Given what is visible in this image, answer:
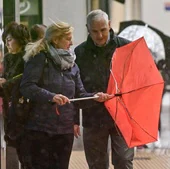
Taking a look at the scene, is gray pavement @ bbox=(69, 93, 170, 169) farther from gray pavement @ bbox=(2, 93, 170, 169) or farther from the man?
the man

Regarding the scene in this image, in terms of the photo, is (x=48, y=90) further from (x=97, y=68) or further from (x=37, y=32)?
(x=37, y=32)

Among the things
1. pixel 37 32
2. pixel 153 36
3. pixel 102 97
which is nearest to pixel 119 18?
pixel 153 36

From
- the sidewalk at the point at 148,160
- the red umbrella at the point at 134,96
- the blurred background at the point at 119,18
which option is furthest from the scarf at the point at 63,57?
the sidewalk at the point at 148,160

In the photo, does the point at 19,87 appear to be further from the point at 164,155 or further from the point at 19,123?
the point at 164,155

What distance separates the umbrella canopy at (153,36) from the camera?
34.0 ft

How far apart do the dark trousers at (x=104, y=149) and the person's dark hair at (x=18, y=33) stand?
939 mm

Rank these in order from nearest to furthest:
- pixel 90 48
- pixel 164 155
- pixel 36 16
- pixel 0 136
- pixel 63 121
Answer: pixel 63 121 → pixel 90 48 → pixel 0 136 → pixel 36 16 → pixel 164 155

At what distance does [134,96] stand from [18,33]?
1199 millimetres

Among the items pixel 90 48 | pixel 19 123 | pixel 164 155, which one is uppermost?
pixel 90 48

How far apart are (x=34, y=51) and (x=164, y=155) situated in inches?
152

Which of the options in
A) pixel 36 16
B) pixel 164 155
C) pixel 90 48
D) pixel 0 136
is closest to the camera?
pixel 90 48

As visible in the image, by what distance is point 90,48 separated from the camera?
7699 mm

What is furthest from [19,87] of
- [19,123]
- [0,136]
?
[0,136]

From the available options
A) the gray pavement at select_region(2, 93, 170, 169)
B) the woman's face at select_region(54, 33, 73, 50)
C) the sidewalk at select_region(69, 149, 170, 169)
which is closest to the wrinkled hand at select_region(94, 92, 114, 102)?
the woman's face at select_region(54, 33, 73, 50)
